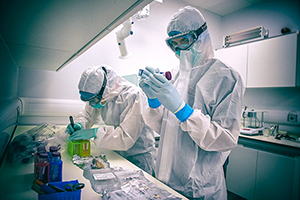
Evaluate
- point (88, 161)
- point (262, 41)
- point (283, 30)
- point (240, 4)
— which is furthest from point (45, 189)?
point (240, 4)

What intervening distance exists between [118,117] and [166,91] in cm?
73

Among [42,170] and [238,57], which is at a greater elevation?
[238,57]

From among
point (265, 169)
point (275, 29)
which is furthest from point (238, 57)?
point (265, 169)

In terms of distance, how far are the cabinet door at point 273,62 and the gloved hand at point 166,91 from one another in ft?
7.78

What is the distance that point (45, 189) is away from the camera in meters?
0.61

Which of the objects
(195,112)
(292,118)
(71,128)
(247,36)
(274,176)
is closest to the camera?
(195,112)

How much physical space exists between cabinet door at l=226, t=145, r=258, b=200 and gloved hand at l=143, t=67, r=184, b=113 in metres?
1.98

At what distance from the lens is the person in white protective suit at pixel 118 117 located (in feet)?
4.31

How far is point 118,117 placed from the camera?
5.10ft

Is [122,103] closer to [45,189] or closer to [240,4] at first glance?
[45,189]

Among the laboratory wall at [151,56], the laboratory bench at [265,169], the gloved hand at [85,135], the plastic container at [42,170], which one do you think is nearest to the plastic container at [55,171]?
the plastic container at [42,170]

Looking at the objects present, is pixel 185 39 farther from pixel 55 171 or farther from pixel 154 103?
pixel 55 171

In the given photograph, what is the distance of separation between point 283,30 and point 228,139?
9.83 ft

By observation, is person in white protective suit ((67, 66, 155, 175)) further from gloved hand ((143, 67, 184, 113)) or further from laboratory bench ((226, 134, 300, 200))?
laboratory bench ((226, 134, 300, 200))
